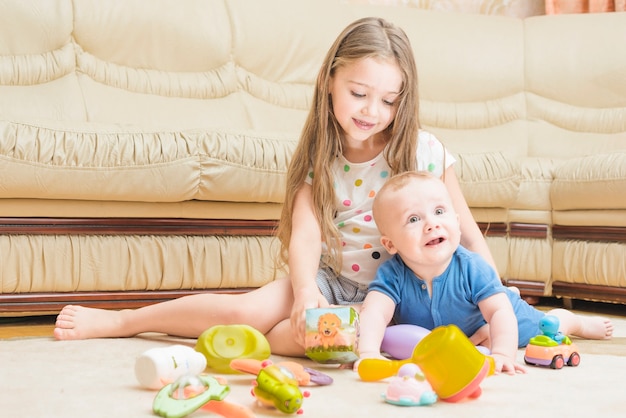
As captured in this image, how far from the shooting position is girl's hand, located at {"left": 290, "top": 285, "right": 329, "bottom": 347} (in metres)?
1.33

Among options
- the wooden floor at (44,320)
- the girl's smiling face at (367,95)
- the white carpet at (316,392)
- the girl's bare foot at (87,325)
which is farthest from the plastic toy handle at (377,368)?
the wooden floor at (44,320)

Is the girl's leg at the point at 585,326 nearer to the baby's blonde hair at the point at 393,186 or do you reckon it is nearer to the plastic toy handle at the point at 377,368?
the baby's blonde hair at the point at 393,186

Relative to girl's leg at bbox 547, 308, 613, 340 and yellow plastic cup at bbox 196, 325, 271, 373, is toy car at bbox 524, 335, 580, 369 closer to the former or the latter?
girl's leg at bbox 547, 308, 613, 340

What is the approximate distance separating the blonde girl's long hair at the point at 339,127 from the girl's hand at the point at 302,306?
0.19 meters

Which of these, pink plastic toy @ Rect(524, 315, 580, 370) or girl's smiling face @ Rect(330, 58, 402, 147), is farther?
girl's smiling face @ Rect(330, 58, 402, 147)

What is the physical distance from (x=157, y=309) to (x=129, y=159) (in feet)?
1.68

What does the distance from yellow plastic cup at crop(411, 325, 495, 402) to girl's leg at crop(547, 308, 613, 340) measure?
68cm

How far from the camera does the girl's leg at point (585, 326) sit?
167cm

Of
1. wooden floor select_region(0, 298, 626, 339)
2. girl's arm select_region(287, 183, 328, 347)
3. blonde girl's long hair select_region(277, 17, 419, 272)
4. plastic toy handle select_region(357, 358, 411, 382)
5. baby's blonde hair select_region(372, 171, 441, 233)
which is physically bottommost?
wooden floor select_region(0, 298, 626, 339)

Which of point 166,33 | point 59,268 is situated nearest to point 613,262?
point 59,268

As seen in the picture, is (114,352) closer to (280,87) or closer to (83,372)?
(83,372)

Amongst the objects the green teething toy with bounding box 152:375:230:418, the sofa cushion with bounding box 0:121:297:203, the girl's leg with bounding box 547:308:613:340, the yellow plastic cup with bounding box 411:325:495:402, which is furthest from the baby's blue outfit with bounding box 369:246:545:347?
the sofa cushion with bounding box 0:121:297:203

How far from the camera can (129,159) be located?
1954mm

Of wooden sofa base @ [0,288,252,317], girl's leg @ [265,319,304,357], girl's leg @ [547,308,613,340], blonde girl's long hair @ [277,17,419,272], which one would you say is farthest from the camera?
wooden sofa base @ [0,288,252,317]
